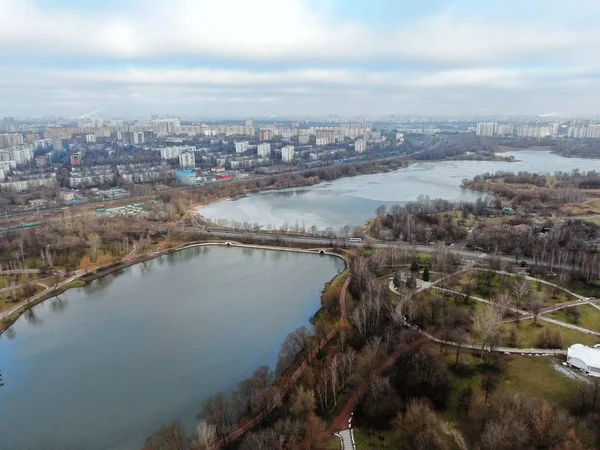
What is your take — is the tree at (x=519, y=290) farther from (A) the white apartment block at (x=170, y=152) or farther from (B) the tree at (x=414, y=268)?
(A) the white apartment block at (x=170, y=152)

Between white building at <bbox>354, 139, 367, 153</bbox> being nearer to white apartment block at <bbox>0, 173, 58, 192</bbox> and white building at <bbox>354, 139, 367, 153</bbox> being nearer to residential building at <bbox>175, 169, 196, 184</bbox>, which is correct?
residential building at <bbox>175, 169, 196, 184</bbox>

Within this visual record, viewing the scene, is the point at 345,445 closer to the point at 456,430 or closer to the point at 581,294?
the point at 456,430

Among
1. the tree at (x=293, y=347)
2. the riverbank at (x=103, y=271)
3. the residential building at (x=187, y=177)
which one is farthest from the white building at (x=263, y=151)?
the tree at (x=293, y=347)

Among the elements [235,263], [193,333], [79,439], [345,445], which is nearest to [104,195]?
[235,263]

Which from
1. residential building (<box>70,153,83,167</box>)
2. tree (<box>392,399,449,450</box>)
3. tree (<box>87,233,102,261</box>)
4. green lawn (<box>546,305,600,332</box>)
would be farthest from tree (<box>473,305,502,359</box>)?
residential building (<box>70,153,83,167</box>)

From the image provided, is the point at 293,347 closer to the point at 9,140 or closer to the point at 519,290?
the point at 519,290

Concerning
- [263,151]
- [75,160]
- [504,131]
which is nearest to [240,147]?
[263,151]

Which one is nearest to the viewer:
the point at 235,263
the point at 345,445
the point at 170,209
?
the point at 345,445
